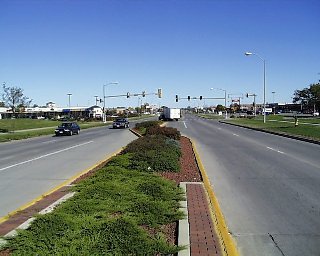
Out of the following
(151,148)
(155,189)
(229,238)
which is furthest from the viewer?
(151,148)

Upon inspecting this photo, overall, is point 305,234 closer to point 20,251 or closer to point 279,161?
point 20,251

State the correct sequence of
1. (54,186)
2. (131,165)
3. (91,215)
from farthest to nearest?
(131,165), (54,186), (91,215)

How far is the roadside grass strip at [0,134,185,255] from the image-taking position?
17.7 feet

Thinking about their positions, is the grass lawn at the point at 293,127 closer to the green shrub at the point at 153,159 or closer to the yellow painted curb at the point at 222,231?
the green shrub at the point at 153,159

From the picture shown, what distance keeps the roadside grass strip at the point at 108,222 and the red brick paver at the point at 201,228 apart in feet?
0.87

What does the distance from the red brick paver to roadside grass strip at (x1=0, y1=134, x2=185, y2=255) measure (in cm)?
27

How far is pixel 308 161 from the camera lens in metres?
16.6

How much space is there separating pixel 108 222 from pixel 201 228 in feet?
5.06

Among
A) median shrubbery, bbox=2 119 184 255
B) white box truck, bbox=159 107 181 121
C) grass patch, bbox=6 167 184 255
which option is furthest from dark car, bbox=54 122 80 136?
white box truck, bbox=159 107 181 121

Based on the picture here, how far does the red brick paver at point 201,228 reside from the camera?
5.63 m

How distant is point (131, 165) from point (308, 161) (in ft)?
26.4

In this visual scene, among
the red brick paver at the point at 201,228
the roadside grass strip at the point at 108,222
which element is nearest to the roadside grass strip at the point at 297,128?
the red brick paver at the point at 201,228

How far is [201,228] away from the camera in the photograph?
261 inches

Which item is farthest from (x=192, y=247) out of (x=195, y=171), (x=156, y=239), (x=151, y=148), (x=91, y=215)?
(x=151, y=148)
